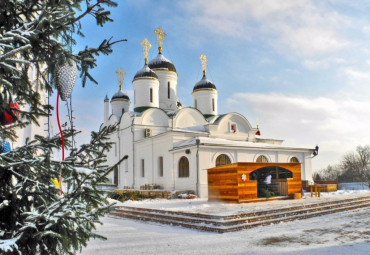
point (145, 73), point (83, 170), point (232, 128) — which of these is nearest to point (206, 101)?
point (232, 128)

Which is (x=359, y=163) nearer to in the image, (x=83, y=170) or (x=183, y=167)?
(x=183, y=167)

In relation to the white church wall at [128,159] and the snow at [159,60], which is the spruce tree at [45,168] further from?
the snow at [159,60]

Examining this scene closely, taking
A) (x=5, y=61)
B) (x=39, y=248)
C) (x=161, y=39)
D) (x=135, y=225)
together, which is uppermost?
(x=161, y=39)

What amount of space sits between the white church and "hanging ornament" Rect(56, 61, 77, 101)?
1534 centimetres

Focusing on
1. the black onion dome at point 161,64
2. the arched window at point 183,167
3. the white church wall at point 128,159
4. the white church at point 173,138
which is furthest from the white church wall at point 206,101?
the arched window at point 183,167

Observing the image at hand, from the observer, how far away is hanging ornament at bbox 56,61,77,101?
3.11 m

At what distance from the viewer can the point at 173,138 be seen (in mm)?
22766

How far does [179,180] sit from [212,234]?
42.1 ft

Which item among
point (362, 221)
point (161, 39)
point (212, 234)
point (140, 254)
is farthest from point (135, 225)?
point (161, 39)

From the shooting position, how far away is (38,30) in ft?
9.41

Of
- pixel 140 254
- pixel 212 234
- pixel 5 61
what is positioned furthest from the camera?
pixel 212 234

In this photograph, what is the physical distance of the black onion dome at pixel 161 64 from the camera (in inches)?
1228

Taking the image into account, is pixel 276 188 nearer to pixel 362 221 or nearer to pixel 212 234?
pixel 362 221

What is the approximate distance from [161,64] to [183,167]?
13.3 metres
